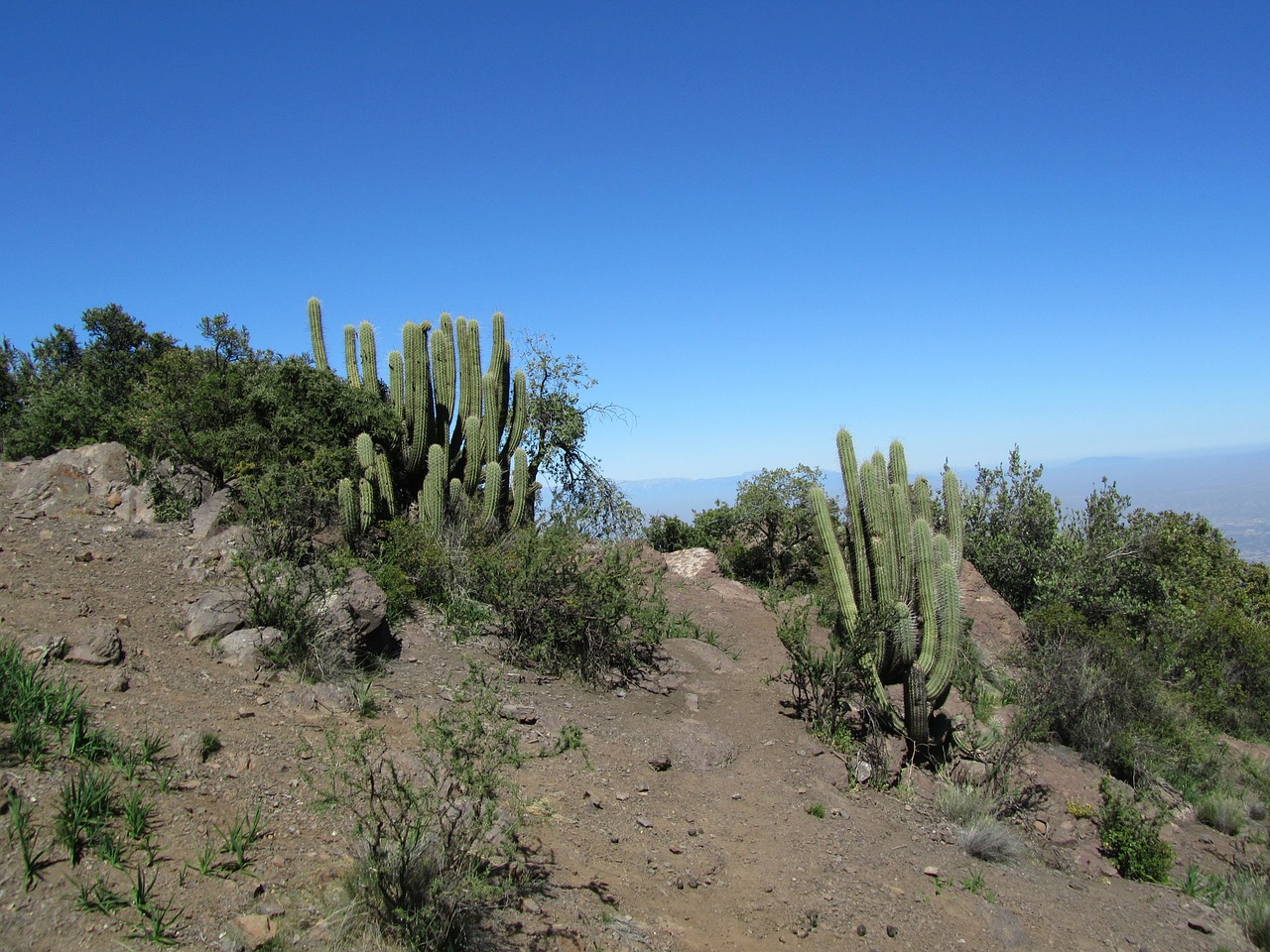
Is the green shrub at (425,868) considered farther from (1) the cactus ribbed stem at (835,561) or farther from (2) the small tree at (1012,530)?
(2) the small tree at (1012,530)

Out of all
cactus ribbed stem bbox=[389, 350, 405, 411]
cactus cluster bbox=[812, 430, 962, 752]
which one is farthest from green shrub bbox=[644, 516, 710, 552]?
cactus cluster bbox=[812, 430, 962, 752]

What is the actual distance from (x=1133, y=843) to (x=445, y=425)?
11.0m

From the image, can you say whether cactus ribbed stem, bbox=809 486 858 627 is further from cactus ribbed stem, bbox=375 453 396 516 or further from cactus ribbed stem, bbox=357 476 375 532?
cactus ribbed stem, bbox=375 453 396 516

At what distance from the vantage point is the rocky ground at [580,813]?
13.6 feet

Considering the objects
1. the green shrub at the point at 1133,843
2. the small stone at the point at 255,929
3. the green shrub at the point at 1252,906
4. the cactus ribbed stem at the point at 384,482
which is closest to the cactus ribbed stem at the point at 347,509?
the cactus ribbed stem at the point at 384,482

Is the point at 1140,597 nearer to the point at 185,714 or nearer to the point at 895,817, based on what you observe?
the point at 895,817

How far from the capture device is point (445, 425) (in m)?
13.5

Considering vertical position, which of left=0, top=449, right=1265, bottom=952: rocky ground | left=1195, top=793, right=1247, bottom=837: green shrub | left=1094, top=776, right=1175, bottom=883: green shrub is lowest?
left=1195, top=793, right=1247, bottom=837: green shrub

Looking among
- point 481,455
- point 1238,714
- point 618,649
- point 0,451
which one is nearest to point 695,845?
point 618,649

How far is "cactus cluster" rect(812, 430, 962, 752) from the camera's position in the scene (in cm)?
870

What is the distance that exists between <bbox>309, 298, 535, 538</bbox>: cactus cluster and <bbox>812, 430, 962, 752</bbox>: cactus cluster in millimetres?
5540

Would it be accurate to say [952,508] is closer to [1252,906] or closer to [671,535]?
[1252,906]

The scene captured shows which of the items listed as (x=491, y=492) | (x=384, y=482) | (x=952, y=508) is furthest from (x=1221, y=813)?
(x=384, y=482)

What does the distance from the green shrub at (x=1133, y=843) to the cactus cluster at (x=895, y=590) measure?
1900mm
